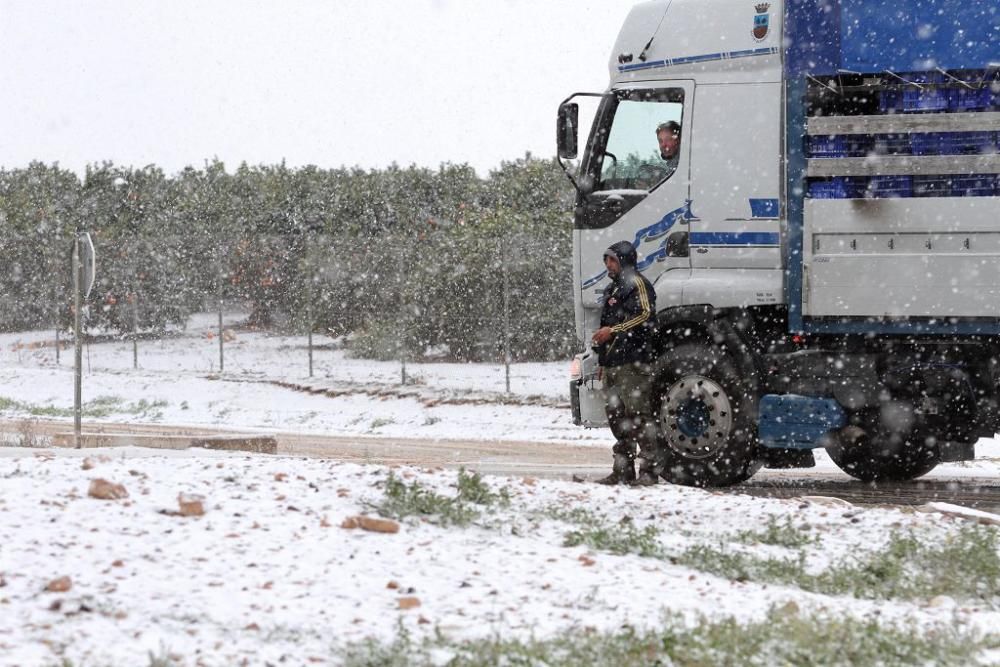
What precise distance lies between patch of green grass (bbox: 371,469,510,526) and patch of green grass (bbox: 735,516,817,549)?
1.35 meters

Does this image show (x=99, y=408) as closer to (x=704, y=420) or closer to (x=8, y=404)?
(x=8, y=404)

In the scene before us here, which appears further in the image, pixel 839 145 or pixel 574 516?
pixel 839 145

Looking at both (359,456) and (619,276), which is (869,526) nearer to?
(619,276)

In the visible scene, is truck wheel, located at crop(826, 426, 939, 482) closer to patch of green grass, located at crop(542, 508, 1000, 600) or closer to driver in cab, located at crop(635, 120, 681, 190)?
driver in cab, located at crop(635, 120, 681, 190)

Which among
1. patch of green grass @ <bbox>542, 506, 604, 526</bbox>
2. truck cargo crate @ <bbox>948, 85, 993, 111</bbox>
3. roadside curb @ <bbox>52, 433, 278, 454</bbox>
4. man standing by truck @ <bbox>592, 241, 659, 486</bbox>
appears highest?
truck cargo crate @ <bbox>948, 85, 993, 111</bbox>

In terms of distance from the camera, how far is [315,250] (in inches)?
932

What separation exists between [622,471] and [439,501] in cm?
355

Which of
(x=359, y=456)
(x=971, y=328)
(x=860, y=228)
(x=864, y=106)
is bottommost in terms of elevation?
(x=359, y=456)

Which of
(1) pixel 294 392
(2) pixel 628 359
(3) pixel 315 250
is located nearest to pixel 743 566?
(2) pixel 628 359

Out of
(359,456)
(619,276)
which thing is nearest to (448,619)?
(619,276)

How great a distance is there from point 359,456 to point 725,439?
15.1 ft

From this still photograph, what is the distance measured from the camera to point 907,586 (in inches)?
235

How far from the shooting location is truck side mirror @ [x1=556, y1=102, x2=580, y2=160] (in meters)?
10.2

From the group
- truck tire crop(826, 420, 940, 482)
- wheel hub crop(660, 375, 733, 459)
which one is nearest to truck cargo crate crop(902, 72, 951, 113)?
truck tire crop(826, 420, 940, 482)
